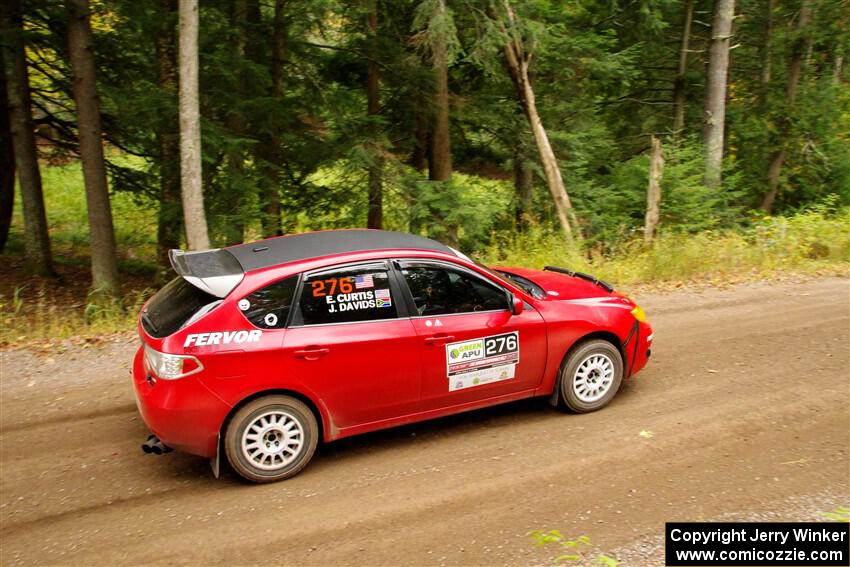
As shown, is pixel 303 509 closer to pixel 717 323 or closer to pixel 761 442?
pixel 761 442

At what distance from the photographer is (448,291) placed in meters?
5.71

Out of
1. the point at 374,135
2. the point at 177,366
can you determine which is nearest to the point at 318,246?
the point at 177,366

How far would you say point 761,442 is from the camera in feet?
18.1

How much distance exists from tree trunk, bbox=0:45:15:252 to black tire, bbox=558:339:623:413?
1574 centimetres

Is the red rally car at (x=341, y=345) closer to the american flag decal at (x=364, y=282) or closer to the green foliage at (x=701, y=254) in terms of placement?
the american flag decal at (x=364, y=282)

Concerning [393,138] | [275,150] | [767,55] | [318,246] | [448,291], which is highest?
[767,55]

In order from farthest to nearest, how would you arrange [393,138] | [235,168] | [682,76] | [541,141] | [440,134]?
1. [682,76]
2. [393,138]
3. [541,141]
4. [440,134]
5. [235,168]

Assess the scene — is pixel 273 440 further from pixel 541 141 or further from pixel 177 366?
pixel 541 141

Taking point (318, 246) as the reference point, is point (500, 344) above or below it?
below

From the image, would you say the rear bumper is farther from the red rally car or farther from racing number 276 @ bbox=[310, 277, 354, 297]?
racing number 276 @ bbox=[310, 277, 354, 297]

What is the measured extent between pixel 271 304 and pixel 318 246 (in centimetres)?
76

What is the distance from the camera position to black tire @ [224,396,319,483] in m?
4.99

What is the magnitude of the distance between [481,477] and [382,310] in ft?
5.18

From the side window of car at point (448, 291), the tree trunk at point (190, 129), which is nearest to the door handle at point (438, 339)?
the side window of car at point (448, 291)
